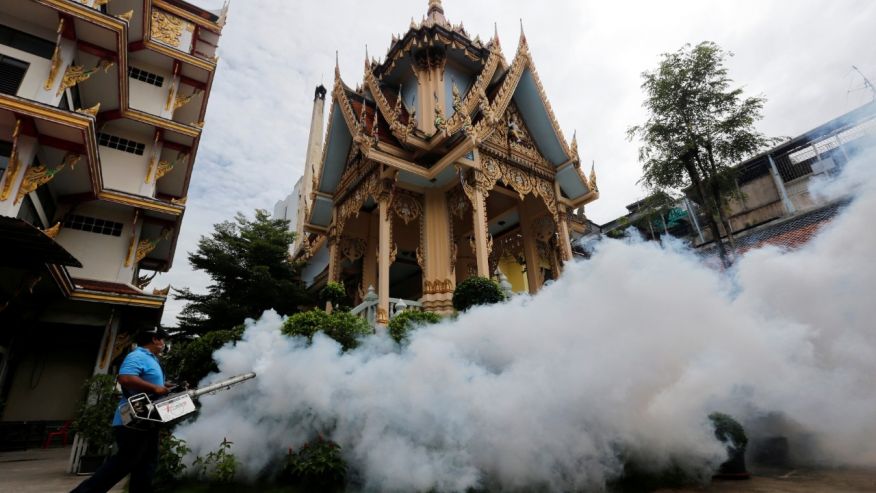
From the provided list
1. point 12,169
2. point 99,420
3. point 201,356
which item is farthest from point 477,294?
point 12,169

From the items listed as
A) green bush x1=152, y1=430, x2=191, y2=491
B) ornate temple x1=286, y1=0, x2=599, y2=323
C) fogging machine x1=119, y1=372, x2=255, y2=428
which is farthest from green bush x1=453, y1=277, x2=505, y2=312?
fogging machine x1=119, y1=372, x2=255, y2=428

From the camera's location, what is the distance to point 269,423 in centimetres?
526

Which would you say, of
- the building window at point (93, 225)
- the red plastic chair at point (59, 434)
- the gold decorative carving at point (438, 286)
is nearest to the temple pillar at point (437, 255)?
the gold decorative carving at point (438, 286)

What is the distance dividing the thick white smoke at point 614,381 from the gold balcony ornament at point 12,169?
9221 millimetres

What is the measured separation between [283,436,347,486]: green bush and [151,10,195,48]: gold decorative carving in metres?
19.1

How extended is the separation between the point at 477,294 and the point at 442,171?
4.44 m

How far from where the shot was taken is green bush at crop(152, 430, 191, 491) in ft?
16.6

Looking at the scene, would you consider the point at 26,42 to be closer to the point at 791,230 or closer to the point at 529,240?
the point at 529,240

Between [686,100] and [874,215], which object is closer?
[874,215]

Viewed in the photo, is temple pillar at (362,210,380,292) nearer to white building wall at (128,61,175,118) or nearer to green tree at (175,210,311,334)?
green tree at (175,210,311,334)

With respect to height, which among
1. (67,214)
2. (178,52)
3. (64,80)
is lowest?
(67,214)

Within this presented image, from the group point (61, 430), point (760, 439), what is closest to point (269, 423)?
point (760, 439)

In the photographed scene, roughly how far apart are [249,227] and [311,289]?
428 cm

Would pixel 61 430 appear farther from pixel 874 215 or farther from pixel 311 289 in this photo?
pixel 874 215
